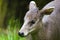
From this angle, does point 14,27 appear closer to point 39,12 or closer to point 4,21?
point 4,21

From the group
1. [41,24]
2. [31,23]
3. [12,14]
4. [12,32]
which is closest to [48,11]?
[41,24]

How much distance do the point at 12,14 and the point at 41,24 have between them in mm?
2488

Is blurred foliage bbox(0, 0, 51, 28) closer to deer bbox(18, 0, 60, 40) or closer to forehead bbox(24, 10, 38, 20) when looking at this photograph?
deer bbox(18, 0, 60, 40)

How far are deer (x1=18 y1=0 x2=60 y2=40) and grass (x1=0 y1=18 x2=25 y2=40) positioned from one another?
1.18 meters

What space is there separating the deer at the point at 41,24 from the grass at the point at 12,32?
1.18m

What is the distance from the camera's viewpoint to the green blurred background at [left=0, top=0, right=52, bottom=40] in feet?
27.1

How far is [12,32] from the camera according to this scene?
8.07 meters

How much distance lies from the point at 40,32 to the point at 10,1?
8.04 ft

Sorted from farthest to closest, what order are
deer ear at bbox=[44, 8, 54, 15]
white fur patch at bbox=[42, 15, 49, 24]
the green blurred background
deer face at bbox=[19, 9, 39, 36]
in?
the green blurred background
white fur patch at bbox=[42, 15, 49, 24]
deer ear at bbox=[44, 8, 54, 15]
deer face at bbox=[19, 9, 39, 36]

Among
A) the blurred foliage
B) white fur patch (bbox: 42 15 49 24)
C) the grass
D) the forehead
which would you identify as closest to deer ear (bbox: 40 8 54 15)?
the forehead

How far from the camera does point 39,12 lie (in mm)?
6363

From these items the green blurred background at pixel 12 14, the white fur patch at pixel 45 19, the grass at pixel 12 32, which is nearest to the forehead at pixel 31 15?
the white fur patch at pixel 45 19

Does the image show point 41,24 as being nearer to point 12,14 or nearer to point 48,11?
point 48,11

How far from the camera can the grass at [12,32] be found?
310 inches
